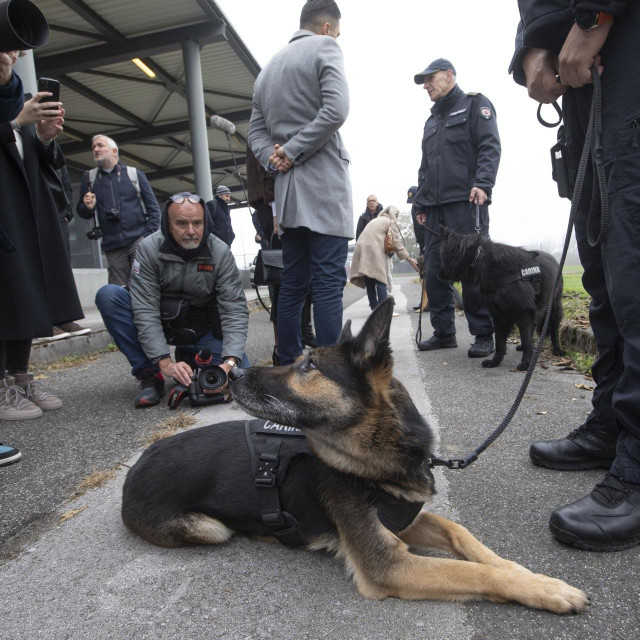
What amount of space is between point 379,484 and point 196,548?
0.84 m

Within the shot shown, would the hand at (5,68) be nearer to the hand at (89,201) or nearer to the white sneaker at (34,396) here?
the white sneaker at (34,396)

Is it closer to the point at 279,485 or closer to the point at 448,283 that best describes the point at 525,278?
the point at 448,283

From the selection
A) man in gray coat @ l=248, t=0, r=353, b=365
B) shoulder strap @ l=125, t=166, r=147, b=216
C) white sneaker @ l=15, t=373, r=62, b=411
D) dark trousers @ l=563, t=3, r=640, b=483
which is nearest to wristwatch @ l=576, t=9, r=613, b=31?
dark trousers @ l=563, t=3, r=640, b=483

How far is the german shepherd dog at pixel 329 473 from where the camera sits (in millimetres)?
1865

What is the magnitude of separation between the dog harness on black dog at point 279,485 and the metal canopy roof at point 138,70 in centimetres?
895

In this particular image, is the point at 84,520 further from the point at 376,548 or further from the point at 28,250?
the point at 28,250

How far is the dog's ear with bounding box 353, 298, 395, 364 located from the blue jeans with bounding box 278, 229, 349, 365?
169 centimetres

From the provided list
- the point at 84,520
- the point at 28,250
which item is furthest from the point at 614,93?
the point at 28,250

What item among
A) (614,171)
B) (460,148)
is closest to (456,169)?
(460,148)

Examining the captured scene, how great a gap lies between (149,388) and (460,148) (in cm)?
420

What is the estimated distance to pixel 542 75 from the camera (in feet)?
7.20

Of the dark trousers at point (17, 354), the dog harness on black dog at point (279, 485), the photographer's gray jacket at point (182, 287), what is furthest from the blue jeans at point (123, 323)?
the dog harness on black dog at point (279, 485)

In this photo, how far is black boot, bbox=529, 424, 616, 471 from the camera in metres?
2.44

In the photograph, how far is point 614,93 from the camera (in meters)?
1.92
